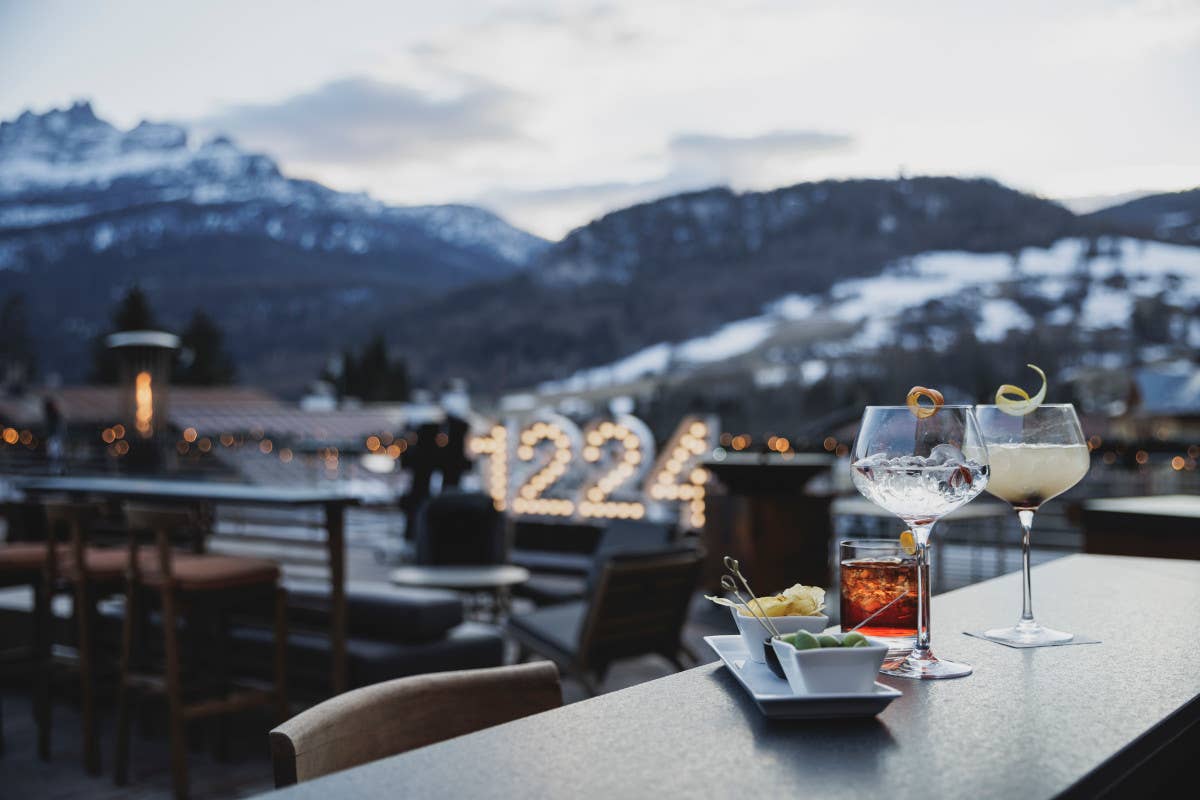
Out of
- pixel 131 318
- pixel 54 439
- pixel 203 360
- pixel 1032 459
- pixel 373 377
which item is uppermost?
pixel 131 318

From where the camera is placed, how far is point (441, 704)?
53.1 inches

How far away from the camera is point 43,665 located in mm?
4438

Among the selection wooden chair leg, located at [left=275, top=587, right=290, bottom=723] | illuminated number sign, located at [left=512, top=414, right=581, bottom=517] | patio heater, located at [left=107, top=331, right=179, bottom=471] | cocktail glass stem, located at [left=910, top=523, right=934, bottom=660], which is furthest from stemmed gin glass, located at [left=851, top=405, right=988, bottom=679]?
patio heater, located at [left=107, top=331, right=179, bottom=471]

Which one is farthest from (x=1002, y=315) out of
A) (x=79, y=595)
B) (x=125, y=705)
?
(x=125, y=705)

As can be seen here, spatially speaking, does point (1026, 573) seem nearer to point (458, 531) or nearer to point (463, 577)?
point (463, 577)

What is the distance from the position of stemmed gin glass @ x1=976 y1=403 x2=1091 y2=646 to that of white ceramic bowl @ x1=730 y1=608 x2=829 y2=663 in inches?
13.9

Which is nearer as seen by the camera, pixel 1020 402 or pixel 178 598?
pixel 1020 402

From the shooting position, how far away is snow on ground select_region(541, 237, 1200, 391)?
52688 mm

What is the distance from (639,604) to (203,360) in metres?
58.1

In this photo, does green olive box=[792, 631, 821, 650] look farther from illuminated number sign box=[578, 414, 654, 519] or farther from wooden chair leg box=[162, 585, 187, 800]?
illuminated number sign box=[578, 414, 654, 519]

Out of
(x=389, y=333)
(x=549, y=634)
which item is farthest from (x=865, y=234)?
(x=549, y=634)

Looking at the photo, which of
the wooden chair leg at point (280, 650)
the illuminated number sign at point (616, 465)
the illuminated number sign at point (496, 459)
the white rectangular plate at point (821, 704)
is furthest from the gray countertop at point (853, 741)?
the illuminated number sign at point (496, 459)

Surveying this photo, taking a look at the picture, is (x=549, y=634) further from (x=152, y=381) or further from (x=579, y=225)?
(x=579, y=225)

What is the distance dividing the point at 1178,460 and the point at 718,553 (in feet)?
12.2
